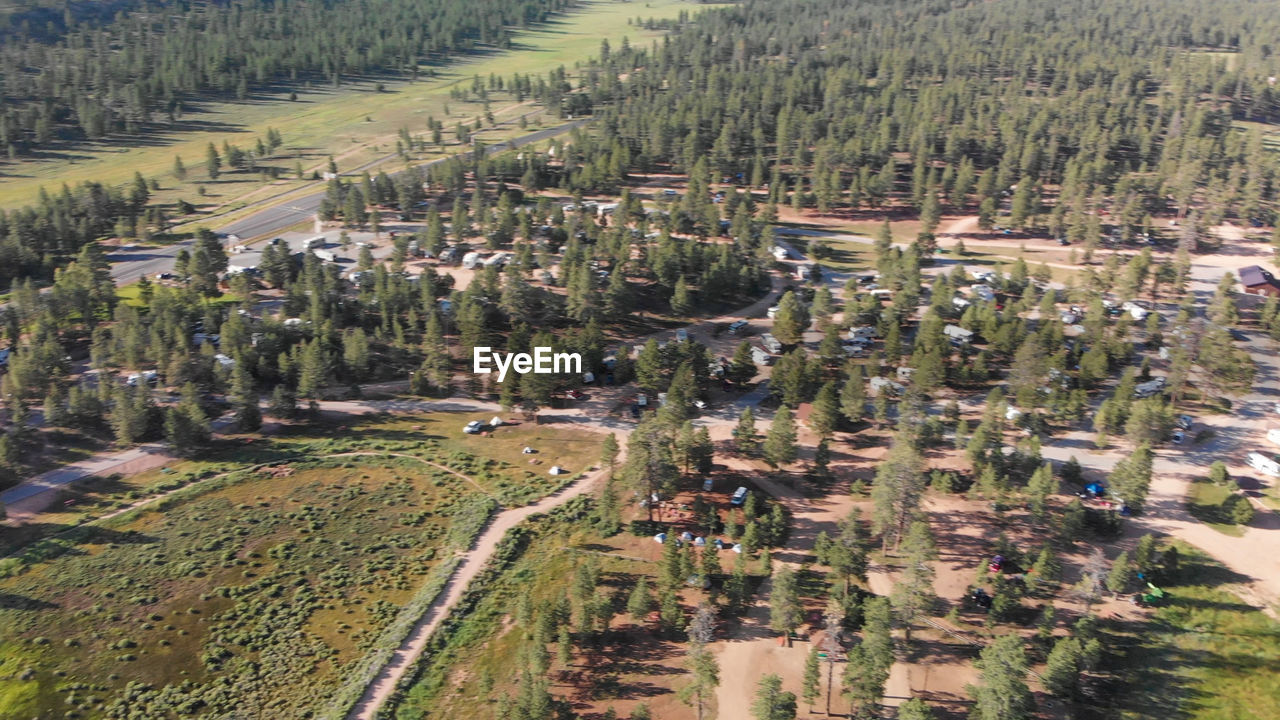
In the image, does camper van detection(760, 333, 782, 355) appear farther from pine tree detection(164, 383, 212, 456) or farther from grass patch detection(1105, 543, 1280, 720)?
pine tree detection(164, 383, 212, 456)

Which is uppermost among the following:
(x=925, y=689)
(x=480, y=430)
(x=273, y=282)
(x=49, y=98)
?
(x=49, y=98)

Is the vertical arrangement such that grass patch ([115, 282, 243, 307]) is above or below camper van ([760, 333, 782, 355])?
above

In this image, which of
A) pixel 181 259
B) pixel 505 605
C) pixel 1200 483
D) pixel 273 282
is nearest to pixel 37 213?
pixel 181 259

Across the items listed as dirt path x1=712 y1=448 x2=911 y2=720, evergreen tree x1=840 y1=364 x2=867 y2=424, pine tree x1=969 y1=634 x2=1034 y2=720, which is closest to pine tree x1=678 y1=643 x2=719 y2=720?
dirt path x1=712 y1=448 x2=911 y2=720

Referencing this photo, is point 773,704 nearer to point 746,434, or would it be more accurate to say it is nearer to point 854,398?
point 746,434

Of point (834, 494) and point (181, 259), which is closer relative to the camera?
point (834, 494)

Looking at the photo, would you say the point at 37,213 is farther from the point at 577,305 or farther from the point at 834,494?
the point at 834,494

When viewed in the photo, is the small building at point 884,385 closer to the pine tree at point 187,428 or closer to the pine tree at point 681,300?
the pine tree at point 681,300
